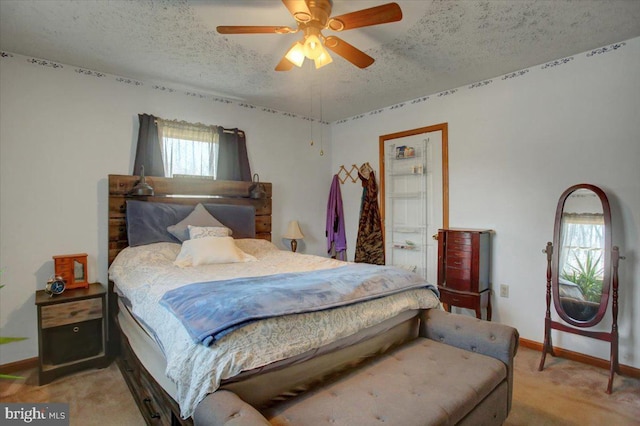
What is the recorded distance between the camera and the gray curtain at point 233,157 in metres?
3.87

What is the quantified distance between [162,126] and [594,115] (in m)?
3.99

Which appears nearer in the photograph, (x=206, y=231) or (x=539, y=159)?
(x=539, y=159)

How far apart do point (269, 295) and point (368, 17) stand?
1598 mm

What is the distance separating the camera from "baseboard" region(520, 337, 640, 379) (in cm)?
260

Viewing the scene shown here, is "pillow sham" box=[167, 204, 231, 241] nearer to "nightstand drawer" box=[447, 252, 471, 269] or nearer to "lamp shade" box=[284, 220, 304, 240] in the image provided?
"lamp shade" box=[284, 220, 304, 240]

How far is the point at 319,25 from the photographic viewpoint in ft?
6.55

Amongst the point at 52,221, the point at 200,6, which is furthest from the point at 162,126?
the point at 200,6

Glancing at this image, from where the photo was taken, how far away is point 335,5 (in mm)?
2111

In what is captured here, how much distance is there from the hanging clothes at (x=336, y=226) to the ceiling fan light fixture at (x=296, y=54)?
276 centimetres

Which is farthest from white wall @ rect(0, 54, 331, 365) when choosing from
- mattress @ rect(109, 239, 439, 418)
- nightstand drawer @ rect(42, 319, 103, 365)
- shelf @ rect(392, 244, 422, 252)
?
shelf @ rect(392, 244, 422, 252)

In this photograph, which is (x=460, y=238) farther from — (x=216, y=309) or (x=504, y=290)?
(x=216, y=309)

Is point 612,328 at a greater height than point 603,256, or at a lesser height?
lesser

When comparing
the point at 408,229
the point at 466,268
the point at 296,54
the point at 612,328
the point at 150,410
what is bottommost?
the point at 150,410

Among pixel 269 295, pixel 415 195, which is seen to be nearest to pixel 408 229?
pixel 415 195
